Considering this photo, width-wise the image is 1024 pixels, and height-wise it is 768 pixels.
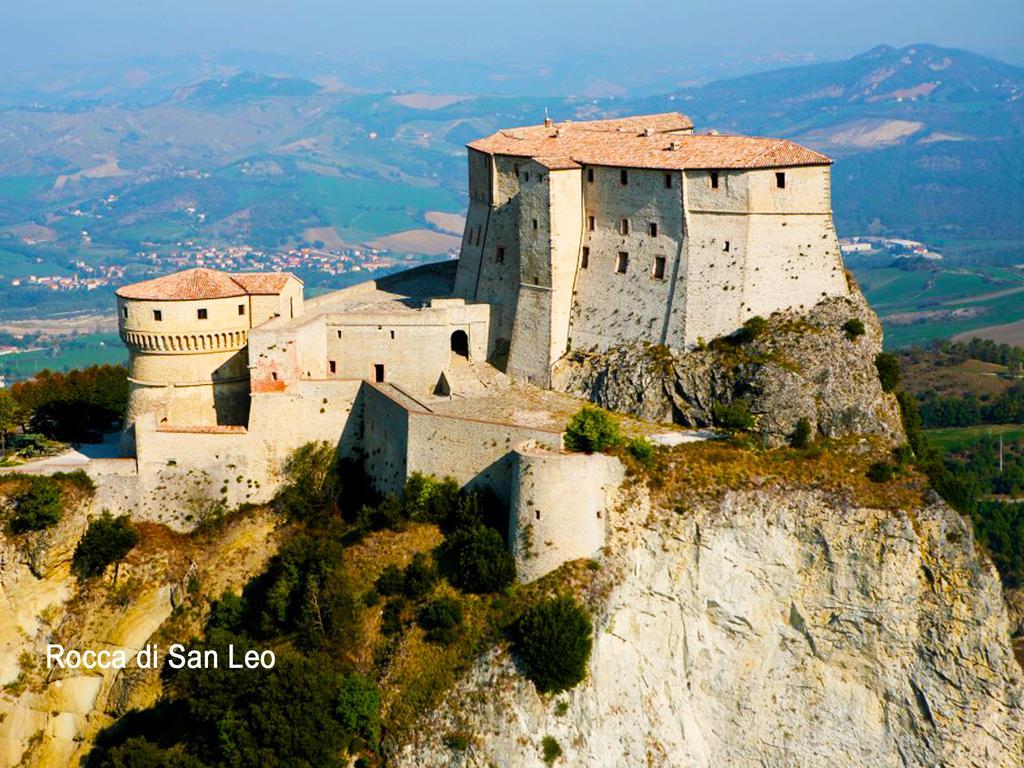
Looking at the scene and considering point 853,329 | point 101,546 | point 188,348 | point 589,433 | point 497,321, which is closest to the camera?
point 589,433

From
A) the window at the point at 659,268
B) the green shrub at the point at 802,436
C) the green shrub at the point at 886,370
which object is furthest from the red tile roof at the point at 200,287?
the green shrub at the point at 886,370

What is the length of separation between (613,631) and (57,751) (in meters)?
23.0

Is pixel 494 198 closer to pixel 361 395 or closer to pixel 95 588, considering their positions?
pixel 361 395

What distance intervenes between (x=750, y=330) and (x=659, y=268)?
16.7 feet

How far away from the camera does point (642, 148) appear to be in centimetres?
6106

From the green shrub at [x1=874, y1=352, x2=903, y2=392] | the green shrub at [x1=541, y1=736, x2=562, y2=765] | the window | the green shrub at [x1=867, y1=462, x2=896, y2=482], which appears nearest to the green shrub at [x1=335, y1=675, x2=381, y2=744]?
the green shrub at [x1=541, y1=736, x2=562, y2=765]

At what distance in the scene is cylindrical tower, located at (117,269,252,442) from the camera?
5950cm

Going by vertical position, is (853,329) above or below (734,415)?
above

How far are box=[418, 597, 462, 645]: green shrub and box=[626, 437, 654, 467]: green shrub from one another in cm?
860

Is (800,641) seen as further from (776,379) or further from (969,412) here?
(969,412)

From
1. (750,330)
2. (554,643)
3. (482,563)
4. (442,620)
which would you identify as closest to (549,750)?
(554,643)

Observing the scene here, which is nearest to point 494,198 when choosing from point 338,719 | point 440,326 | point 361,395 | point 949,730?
point 440,326

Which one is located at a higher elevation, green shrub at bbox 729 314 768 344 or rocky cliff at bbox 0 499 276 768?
green shrub at bbox 729 314 768 344

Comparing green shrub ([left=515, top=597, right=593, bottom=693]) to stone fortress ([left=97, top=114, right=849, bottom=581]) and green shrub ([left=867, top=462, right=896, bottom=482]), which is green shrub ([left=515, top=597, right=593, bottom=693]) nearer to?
stone fortress ([left=97, top=114, right=849, bottom=581])
